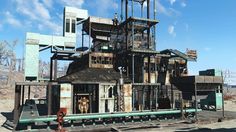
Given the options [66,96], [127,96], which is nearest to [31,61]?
[66,96]

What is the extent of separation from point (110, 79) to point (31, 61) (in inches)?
421

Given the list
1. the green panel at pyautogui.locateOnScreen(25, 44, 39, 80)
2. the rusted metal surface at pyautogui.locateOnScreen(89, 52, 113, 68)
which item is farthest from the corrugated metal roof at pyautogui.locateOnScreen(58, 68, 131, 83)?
the green panel at pyautogui.locateOnScreen(25, 44, 39, 80)

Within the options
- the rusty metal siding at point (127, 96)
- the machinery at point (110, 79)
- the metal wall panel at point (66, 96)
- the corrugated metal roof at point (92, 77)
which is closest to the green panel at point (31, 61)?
the machinery at point (110, 79)

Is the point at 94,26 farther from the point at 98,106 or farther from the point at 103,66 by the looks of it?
the point at 98,106

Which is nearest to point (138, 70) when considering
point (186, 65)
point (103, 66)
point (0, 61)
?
point (103, 66)

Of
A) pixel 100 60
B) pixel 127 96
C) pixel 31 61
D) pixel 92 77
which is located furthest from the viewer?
pixel 100 60

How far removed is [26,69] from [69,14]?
29.6 feet

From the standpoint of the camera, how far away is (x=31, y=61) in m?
30.8

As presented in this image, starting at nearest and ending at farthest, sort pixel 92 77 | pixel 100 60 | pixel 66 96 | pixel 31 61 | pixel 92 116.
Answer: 1. pixel 92 116
2. pixel 66 96
3. pixel 92 77
4. pixel 31 61
5. pixel 100 60

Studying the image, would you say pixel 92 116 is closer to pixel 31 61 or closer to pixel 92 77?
pixel 92 77

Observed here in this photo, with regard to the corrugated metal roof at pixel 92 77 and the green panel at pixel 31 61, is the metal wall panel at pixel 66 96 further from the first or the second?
the green panel at pixel 31 61

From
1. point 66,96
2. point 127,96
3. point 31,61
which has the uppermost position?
point 31,61

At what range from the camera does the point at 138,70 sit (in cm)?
3541

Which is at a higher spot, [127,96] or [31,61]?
[31,61]
